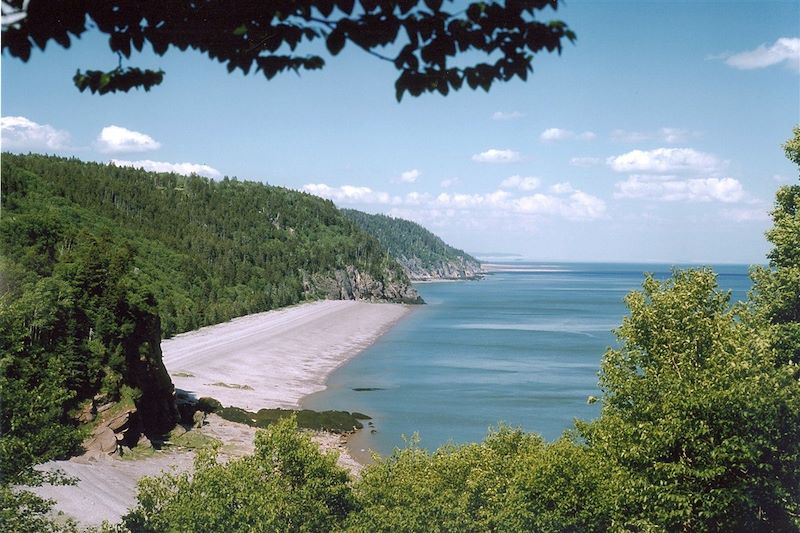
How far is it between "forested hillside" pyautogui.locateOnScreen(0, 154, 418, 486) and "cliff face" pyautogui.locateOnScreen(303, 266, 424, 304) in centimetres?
37

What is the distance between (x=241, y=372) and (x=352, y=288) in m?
121

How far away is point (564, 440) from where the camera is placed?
78.0ft

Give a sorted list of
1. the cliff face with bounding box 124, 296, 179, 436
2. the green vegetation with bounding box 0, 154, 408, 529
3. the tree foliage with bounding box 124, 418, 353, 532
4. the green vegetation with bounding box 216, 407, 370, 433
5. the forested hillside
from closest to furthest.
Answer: the tree foliage with bounding box 124, 418, 353, 532, the green vegetation with bounding box 0, 154, 408, 529, the forested hillside, the cliff face with bounding box 124, 296, 179, 436, the green vegetation with bounding box 216, 407, 370, 433

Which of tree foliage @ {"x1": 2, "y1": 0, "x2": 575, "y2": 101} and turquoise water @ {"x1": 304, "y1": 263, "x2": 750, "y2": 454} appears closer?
tree foliage @ {"x1": 2, "y1": 0, "x2": 575, "y2": 101}

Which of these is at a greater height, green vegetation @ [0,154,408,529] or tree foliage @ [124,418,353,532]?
green vegetation @ [0,154,408,529]

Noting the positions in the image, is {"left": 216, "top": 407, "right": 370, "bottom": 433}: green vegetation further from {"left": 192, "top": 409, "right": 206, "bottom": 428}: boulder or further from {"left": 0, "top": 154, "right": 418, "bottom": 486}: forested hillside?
{"left": 0, "top": 154, "right": 418, "bottom": 486}: forested hillside

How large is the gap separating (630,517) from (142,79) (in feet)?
52.7

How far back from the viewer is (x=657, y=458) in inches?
655

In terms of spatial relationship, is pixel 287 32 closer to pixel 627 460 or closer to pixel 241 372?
pixel 627 460

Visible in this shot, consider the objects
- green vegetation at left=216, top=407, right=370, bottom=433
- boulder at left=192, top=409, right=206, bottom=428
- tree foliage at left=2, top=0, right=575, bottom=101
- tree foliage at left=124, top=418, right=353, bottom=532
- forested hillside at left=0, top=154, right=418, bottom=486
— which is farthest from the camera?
green vegetation at left=216, top=407, right=370, bottom=433

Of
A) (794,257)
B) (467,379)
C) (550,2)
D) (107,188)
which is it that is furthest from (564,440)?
(107,188)

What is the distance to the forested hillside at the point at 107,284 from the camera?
22613 millimetres

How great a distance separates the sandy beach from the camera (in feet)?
96.8

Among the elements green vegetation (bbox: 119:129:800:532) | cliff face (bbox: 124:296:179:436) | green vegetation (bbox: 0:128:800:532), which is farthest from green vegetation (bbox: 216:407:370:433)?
green vegetation (bbox: 119:129:800:532)
